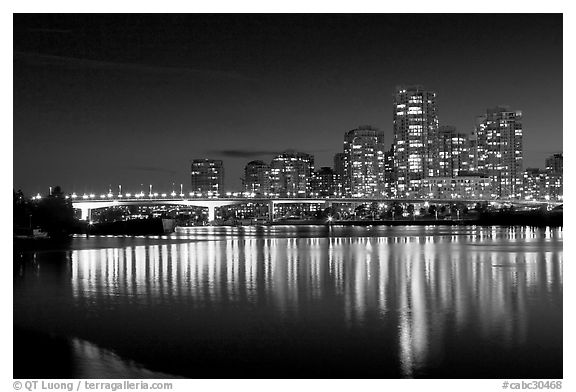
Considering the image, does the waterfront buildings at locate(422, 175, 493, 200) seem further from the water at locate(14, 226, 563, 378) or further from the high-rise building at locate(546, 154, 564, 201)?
the water at locate(14, 226, 563, 378)

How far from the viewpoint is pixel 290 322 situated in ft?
41.7

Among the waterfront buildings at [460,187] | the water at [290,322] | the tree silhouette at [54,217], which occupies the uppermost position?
the waterfront buildings at [460,187]

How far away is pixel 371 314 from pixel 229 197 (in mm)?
101348

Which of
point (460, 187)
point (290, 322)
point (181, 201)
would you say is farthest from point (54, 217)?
point (460, 187)

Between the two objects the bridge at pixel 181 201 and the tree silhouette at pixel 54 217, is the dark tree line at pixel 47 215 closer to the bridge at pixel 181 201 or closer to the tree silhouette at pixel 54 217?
the tree silhouette at pixel 54 217

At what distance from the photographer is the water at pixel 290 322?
948 cm

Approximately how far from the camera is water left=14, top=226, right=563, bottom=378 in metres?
9.48

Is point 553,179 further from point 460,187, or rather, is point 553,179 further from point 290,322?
point 290,322


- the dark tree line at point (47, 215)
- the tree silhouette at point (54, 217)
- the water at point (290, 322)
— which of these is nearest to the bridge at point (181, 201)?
the tree silhouette at point (54, 217)

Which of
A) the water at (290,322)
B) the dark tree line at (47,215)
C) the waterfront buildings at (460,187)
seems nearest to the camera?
the water at (290,322)
